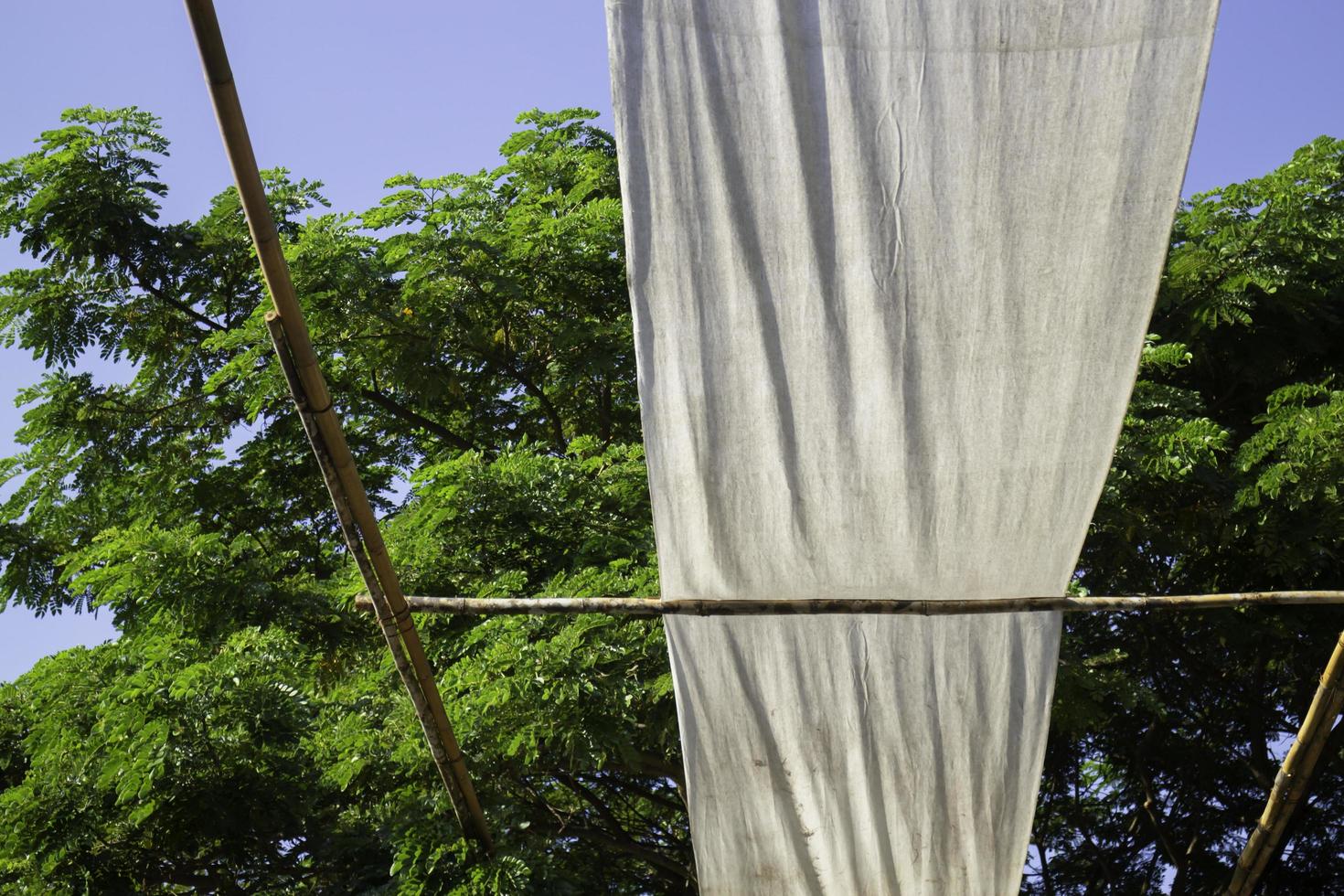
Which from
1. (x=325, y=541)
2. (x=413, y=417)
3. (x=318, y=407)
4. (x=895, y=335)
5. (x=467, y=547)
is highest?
(x=413, y=417)

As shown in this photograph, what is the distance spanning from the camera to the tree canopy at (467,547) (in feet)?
14.5

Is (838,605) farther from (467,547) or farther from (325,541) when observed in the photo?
(325,541)

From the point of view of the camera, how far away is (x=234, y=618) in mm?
5270

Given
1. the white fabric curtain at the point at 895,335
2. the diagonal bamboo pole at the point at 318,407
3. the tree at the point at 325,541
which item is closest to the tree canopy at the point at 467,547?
the tree at the point at 325,541

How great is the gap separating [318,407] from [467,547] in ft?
9.27

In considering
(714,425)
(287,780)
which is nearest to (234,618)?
(287,780)

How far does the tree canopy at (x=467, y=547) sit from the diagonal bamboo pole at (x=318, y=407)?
1048 mm

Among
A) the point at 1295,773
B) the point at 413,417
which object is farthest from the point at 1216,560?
the point at 413,417

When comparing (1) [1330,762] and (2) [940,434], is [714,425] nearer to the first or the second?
(2) [940,434]

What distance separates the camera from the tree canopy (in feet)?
14.5

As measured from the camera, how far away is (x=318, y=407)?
104 inches

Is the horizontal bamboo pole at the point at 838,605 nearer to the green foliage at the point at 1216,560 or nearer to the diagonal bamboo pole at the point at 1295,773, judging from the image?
the diagonal bamboo pole at the point at 1295,773

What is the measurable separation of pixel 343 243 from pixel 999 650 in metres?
4.80

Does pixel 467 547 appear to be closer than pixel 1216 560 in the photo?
Yes
